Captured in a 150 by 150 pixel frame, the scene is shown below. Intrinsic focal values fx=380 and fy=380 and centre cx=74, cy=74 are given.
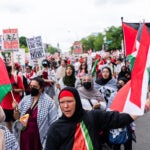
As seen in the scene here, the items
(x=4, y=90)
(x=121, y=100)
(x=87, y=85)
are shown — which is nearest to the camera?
(x=121, y=100)

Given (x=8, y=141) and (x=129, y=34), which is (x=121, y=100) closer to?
(x=8, y=141)

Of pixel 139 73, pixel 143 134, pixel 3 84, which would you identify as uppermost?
pixel 139 73

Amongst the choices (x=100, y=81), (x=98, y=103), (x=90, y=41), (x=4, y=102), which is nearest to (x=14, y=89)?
(x=4, y=102)

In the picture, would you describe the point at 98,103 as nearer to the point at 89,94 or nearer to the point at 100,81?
the point at 89,94

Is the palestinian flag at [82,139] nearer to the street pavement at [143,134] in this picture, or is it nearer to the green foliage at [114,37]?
the street pavement at [143,134]

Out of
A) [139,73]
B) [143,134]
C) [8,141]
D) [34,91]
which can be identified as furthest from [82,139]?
[143,134]

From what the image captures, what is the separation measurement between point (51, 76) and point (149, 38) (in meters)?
7.33

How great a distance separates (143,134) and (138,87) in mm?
4233

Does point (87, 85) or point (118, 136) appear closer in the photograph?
point (118, 136)

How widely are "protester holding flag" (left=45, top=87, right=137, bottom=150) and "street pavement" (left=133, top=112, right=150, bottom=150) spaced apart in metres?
3.55

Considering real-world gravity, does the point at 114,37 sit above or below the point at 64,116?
below

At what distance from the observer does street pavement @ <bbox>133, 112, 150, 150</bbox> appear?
21.5ft

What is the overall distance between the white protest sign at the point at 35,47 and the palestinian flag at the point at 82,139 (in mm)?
8934

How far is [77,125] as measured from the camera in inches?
118
